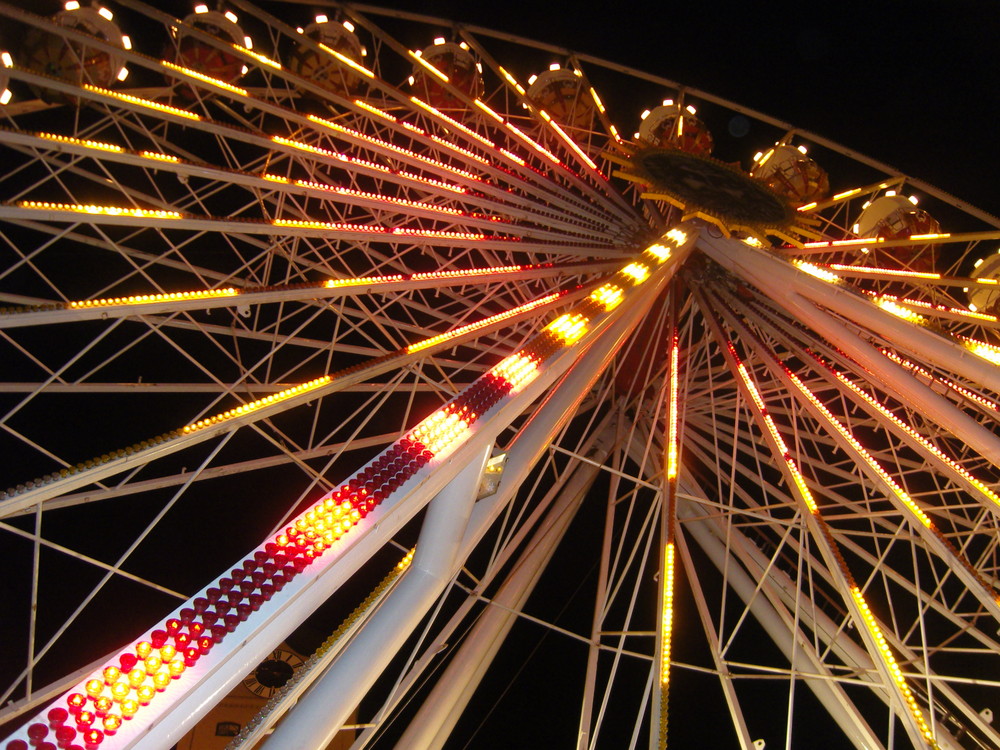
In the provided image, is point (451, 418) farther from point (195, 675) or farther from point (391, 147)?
point (391, 147)

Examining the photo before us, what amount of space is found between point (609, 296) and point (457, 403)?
2673mm

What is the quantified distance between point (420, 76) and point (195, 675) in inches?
515

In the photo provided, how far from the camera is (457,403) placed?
4.36 m

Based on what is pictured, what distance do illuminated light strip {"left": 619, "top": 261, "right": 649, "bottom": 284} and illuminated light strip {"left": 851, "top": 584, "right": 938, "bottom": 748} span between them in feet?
12.6

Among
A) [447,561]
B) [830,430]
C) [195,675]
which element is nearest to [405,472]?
[447,561]


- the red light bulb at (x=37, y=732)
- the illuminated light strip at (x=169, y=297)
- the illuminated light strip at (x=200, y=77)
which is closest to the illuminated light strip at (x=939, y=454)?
the illuminated light strip at (x=169, y=297)

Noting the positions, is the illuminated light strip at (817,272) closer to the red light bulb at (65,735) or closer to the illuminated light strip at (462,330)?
the illuminated light strip at (462,330)

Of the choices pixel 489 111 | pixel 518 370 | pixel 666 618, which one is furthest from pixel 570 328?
pixel 489 111

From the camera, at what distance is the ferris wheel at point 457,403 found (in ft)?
14.2

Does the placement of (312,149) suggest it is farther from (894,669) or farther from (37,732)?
(894,669)

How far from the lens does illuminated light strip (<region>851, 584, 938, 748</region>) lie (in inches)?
261

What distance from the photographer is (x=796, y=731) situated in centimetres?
1658

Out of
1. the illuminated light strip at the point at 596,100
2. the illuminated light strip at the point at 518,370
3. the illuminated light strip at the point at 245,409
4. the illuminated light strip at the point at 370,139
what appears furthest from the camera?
the illuminated light strip at the point at 596,100

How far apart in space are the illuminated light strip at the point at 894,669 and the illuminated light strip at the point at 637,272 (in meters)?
3.83
